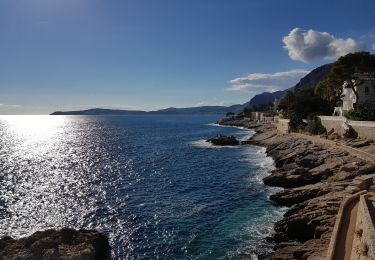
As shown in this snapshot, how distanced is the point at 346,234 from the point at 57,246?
772 inches

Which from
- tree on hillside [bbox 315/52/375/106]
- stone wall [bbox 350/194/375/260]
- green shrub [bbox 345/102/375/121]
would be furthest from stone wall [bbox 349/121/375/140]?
stone wall [bbox 350/194/375/260]

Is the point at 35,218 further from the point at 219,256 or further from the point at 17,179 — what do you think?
the point at 17,179

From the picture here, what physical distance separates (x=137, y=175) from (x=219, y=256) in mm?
35446

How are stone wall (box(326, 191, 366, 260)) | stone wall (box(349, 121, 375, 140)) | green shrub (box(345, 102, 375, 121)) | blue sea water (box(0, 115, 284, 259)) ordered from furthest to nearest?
1. green shrub (box(345, 102, 375, 121))
2. stone wall (box(349, 121, 375, 140))
3. blue sea water (box(0, 115, 284, 259))
4. stone wall (box(326, 191, 366, 260))

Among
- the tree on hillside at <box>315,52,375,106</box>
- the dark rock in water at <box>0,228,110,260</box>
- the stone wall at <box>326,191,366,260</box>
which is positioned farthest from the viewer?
the tree on hillside at <box>315,52,375,106</box>

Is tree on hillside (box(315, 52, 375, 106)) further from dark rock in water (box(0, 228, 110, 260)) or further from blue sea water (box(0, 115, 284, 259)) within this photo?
dark rock in water (box(0, 228, 110, 260))

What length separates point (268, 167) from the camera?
63312mm

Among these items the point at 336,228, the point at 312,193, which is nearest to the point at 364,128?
the point at 312,193

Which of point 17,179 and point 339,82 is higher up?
point 339,82

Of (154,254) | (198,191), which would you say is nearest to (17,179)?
(198,191)

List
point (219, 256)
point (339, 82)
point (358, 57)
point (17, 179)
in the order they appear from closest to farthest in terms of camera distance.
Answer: point (219, 256) → point (17, 179) → point (358, 57) → point (339, 82)

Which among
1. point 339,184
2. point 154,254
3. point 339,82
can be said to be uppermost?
point 339,82

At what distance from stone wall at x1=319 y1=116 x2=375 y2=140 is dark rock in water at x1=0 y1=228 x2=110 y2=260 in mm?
44739

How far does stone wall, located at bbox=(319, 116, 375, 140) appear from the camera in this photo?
56406mm
